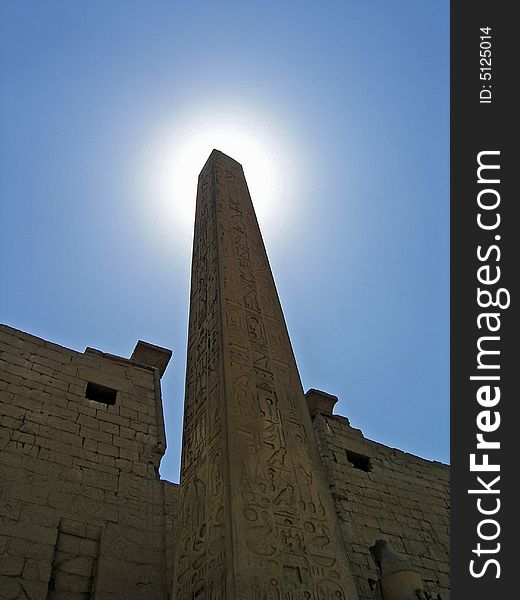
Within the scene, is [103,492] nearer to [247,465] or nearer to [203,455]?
[203,455]

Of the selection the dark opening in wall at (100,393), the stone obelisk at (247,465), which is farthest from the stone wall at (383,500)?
the stone obelisk at (247,465)

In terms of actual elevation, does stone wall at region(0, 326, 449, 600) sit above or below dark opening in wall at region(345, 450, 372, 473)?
below

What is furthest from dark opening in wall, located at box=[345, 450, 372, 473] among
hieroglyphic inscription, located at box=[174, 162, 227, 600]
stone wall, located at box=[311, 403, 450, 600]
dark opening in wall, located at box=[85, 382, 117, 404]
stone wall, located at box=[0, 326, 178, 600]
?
hieroglyphic inscription, located at box=[174, 162, 227, 600]

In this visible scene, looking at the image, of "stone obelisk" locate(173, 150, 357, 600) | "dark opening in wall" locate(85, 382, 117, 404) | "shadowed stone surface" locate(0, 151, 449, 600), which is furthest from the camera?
"dark opening in wall" locate(85, 382, 117, 404)

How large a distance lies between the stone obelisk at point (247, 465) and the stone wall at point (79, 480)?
1519 millimetres

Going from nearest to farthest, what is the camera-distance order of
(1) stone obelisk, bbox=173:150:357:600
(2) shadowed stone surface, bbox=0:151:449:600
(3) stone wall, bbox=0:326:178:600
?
(1) stone obelisk, bbox=173:150:357:600, (2) shadowed stone surface, bbox=0:151:449:600, (3) stone wall, bbox=0:326:178:600

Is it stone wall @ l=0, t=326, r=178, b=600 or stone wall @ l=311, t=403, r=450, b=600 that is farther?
stone wall @ l=311, t=403, r=450, b=600

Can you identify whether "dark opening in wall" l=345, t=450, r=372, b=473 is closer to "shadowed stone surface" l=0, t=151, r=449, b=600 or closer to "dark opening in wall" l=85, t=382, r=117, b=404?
"shadowed stone surface" l=0, t=151, r=449, b=600

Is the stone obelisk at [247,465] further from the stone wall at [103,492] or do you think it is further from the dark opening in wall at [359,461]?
the dark opening in wall at [359,461]

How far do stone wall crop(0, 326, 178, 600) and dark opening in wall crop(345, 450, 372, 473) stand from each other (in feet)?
9.43

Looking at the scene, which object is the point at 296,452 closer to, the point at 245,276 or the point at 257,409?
the point at 257,409

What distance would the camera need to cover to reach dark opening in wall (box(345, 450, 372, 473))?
7.61 metres

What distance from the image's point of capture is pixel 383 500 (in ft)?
23.5

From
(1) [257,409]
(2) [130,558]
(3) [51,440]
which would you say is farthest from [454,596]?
(3) [51,440]
